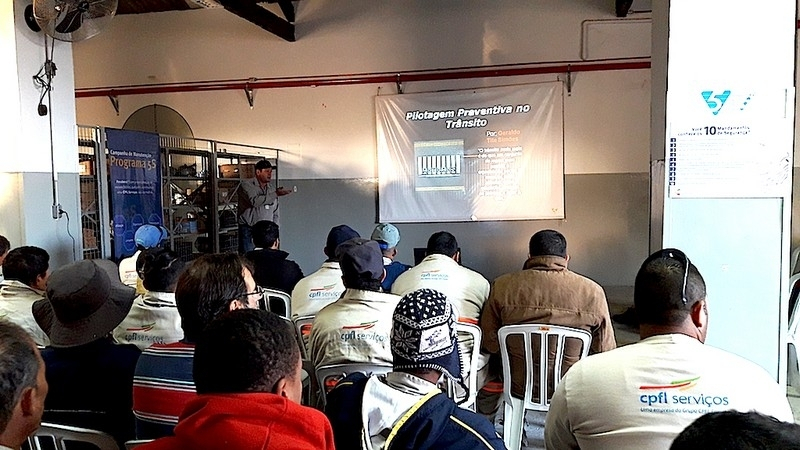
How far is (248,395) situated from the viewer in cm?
104

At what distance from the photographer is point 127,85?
293 inches

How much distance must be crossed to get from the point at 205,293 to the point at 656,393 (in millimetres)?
1179

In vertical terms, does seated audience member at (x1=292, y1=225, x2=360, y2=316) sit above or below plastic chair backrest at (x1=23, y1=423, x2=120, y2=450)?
above

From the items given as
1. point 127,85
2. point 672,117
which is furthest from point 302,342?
point 127,85

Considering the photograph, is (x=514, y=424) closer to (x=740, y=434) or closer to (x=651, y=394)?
(x=651, y=394)

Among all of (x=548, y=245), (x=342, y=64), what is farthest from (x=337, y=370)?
(x=342, y=64)

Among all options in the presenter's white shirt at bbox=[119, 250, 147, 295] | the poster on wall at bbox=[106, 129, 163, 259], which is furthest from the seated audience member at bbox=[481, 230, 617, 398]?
the poster on wall at bbox=[106, 129, 163, 259]

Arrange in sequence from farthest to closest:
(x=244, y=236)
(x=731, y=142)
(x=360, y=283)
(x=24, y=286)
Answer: (x=244, y=236), (x=24, y=286), (x=731, y=142), (x=360, y=283)

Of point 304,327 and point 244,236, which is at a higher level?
point 244,236

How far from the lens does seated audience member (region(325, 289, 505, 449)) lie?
1.21 metres

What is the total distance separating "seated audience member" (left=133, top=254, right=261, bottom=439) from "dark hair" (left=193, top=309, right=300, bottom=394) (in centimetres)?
53

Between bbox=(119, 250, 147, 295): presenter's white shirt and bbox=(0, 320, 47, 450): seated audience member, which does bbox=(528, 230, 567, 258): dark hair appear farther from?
bbox=(119, 250, 147, 295): presenter's white shirt

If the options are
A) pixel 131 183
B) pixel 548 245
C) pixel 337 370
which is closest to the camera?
pixel 337 370

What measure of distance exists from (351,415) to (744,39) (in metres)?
2.26
